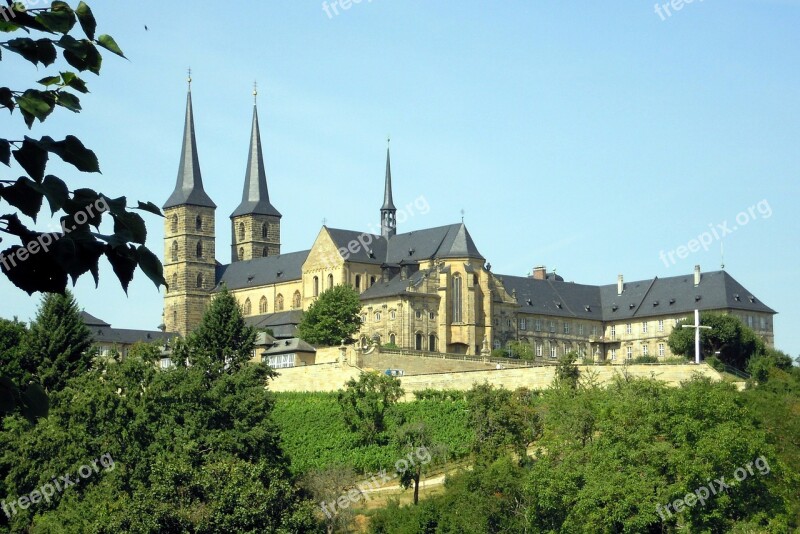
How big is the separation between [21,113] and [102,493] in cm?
4704

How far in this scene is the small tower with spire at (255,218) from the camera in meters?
152

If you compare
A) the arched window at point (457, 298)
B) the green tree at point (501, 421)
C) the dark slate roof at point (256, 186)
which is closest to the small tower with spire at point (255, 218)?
the dark slate roof at point (256, 186)

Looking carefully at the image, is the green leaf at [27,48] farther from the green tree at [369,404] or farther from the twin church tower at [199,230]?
the twin church tower at [199,230]

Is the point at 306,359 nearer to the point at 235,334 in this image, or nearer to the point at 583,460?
the point at 235,334

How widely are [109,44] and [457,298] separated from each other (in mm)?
113173

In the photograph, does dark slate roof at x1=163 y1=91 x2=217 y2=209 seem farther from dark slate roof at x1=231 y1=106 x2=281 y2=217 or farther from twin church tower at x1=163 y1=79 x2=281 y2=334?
dark slate roof at x1=231 y1=106 x2=281 y2=217

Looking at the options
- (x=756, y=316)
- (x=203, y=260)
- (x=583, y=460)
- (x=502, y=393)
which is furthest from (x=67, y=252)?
(x=203, y=260)

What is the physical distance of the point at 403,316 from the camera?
4572 inches

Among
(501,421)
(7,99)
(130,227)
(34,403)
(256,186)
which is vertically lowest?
(501,421)

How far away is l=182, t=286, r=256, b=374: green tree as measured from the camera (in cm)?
7781

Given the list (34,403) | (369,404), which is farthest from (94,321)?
(34,403)

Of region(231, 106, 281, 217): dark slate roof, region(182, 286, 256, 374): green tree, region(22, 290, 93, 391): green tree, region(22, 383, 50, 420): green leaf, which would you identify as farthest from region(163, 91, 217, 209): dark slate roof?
region(22, 383, 50, 420): green leaf

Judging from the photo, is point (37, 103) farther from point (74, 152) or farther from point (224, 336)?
point (224, 336)

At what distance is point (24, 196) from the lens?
522 cm
